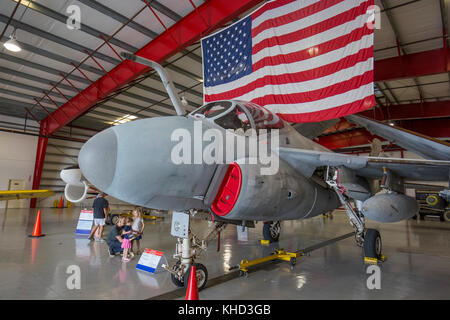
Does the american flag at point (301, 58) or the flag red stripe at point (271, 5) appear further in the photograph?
the flag red stripe at point (271, 5)

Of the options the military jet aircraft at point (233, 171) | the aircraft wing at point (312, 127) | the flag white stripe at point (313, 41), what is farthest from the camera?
the aircraft wing at point (312, 127)

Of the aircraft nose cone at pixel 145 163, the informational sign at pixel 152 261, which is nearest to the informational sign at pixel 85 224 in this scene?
the informational sign at pixel 152 261

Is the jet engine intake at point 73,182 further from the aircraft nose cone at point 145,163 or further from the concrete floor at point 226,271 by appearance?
the aircraft nose cone at point 145,163

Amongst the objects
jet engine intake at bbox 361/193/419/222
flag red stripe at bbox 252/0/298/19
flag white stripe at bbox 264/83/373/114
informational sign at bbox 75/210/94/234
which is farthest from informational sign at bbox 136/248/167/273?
flag red stripe at bbox 252/0/298/19

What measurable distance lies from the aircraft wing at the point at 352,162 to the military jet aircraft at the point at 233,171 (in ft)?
0.05

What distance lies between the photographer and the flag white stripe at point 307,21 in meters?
5.88

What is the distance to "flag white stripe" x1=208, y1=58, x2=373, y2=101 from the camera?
5719mm

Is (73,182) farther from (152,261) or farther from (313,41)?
(313,41)

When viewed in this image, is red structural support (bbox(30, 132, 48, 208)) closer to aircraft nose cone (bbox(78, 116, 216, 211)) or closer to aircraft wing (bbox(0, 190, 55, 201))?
aircraft wing (bbox(0, 190, 55, 201))

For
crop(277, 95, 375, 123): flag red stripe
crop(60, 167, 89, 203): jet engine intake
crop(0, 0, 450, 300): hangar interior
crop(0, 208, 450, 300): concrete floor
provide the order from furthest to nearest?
crop(60, 167, 89, 203): jet engine intake
crop(277, 95, 375, 123): flag red stripe
crop(0, 0, 450, 300): hangar interior
crop(0, 208, 450, 300): concrete floor

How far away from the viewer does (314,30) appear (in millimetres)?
6340

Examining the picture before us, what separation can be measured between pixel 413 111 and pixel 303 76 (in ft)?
34.4

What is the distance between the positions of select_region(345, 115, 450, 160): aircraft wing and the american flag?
713 mm
